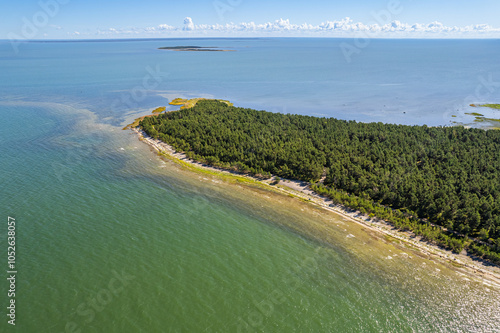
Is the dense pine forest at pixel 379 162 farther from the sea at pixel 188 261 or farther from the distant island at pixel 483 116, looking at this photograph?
the distant island at pixel 483 116

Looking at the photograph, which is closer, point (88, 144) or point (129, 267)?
point (129, 267)

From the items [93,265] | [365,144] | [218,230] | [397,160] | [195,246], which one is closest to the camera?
[93,265]

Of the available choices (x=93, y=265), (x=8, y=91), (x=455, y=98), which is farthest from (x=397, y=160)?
(x=8, y=91)

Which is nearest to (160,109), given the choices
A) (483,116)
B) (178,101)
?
(178,101)

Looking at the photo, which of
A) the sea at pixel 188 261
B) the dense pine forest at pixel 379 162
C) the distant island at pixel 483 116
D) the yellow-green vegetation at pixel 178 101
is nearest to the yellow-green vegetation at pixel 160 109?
the yellow-green vegetation at pixel 178 101

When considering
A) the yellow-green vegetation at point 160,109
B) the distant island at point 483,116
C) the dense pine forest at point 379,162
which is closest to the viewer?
the dense pine forest at point 379,162

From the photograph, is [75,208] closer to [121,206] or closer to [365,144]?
[121,206]

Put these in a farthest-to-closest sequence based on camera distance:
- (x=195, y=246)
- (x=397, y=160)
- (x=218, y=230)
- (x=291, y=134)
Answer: (x=291, y=134), (x=397, y=160), (x=218, y=230), (x=195, y=246)

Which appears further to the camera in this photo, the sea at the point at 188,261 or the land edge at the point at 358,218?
the land edge at the point at 358,218

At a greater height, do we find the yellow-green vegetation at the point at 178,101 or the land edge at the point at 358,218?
the yellow-green vegetation at the point at 178,101
